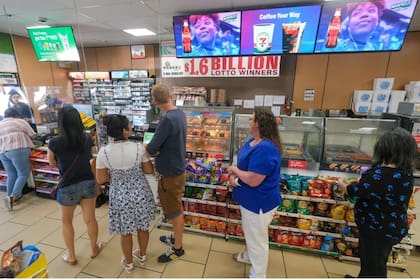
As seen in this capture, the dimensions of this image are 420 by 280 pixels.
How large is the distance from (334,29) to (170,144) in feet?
8.29

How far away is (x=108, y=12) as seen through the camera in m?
3.12

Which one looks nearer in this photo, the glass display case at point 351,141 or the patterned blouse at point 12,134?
the glass display case at point 351,141

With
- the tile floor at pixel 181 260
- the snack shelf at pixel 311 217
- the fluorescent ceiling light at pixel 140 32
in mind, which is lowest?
the tile floor at pixel 181 260

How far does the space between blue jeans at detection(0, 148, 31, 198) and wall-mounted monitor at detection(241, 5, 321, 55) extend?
150 inches

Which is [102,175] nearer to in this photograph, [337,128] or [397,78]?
[337,128]

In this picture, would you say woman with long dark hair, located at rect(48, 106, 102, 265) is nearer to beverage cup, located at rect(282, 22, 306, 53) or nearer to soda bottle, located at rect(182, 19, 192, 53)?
soda bottle, located at rect(182, 19, 192, 53)

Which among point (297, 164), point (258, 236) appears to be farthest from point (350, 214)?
point (258, 236)

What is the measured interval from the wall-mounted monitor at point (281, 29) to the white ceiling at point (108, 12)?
17cm

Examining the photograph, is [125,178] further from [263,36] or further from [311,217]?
[263,36]

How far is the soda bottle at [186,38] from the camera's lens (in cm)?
298

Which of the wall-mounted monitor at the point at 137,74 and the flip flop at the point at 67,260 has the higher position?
the wall-mounted monitor at the point at 137,74

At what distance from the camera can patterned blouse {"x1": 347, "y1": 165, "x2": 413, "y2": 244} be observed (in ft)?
4.58

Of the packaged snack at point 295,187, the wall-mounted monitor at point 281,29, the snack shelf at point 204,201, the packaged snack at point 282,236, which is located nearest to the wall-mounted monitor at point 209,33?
the wall-mounted monitor at point 281,29

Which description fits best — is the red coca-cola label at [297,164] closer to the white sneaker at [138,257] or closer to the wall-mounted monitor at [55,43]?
the white sneaker at [138,257]
